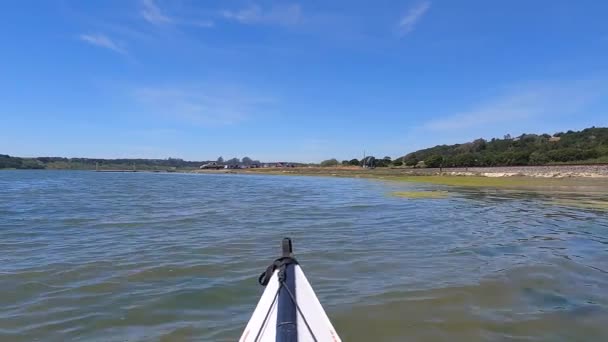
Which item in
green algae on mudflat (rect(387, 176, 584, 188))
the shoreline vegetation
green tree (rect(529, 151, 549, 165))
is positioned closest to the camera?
green algae on mudflat (rect(387, 176, 584, 188))

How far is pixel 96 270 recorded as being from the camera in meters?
8.90

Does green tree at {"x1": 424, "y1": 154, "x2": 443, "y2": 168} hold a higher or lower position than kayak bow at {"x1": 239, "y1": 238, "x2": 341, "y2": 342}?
higher

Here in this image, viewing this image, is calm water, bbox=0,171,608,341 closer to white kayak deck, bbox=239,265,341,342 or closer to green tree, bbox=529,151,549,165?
white kayak deck, bbox=239,265,341,342

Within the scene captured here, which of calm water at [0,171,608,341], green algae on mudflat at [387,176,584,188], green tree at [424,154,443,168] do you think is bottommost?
calm water at [0,171,608,341]

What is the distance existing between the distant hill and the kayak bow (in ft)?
262

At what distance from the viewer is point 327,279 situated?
8.23 metres

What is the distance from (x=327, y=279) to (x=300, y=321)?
4515mm

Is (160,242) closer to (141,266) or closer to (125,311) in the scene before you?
(141,266)

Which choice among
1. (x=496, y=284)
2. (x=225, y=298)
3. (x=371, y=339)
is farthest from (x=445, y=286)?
(x=225, y=298)

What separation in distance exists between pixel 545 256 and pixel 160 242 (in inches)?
418

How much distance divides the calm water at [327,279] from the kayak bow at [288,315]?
1.52 m

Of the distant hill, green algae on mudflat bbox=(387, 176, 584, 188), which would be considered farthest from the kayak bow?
the distant hill

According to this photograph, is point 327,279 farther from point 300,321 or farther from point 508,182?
point 508,182

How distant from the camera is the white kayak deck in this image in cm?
366
